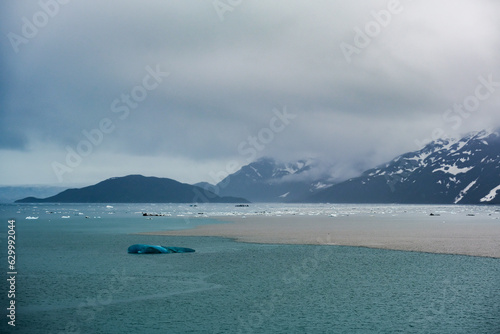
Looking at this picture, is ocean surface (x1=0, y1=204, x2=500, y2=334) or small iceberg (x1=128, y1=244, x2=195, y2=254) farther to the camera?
small iceberg (x1=128, y1=244, x2=195, y2=254)

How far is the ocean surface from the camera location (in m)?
20.5

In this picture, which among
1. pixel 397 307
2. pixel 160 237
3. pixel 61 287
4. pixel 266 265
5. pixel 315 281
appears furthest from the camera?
pixel 160 237

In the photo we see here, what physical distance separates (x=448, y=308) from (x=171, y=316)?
12.6 metres

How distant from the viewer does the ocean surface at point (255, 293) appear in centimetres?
2055

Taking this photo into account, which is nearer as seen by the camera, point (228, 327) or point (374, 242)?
point (228, 327)

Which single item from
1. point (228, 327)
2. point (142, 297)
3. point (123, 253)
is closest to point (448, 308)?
point (228, 327)

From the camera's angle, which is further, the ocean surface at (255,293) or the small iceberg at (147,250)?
the small iceberg at (147,250)

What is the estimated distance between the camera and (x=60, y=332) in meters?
19.5

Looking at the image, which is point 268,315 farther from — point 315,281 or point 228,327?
point 315,281

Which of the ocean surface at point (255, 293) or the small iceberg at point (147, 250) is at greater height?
the small iceberg at point (147, 250)

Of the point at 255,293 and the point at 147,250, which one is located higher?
the point at 147,250

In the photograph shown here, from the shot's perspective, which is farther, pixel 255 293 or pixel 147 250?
pixel 147 250

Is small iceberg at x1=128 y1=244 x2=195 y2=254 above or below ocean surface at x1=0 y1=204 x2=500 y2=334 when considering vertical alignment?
above

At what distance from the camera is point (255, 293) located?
2659 cm
